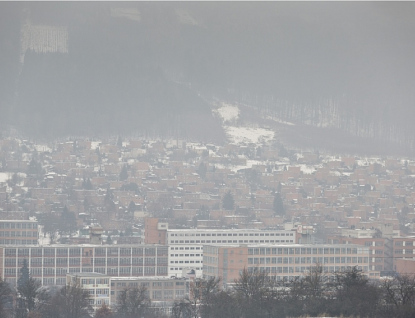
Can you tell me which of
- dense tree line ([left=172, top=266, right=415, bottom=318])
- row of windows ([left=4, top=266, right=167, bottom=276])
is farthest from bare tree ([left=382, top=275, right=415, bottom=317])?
row of windows ([left=4, top=266, right=167, bottom=276])

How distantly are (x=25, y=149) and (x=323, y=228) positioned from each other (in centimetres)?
3726

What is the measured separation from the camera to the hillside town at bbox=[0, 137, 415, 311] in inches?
1871

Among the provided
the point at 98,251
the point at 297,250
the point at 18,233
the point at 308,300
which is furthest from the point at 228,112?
the point at 308,300

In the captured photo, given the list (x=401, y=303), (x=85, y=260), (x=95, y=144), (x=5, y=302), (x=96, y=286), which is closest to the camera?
(x=401, y=303)

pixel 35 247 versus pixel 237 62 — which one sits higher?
pixel 237 62

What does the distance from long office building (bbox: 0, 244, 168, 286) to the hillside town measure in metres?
0.04

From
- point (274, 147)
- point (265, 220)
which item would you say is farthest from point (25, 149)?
point (265, 220)

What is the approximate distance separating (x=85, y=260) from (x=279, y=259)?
7597mm

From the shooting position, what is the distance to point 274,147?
110000 mm

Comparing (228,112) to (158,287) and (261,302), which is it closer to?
(158,287)

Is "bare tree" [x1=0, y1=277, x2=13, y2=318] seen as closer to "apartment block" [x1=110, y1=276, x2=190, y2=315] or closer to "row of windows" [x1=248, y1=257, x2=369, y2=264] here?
"apartment block" [x1=110, y1=276, x2=190, y2=315]

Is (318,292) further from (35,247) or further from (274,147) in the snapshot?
(274,147)

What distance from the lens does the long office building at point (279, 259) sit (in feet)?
150

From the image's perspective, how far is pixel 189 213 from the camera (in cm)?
7725
